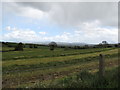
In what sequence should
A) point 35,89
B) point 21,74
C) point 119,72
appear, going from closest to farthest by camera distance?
point 35,89
point 119,72
point 21,74

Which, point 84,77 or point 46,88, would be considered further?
point 84,77

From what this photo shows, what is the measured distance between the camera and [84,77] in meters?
6.65

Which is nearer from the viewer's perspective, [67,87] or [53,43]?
[67,87]

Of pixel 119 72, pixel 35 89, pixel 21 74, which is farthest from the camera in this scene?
pixel 21 74

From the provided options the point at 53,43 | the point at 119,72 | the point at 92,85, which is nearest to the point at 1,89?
the point at 92,85

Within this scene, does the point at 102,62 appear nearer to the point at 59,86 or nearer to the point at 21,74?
the point at 59,86

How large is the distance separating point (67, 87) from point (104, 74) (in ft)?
5.97

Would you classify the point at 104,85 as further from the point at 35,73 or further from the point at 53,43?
the point at 53,43

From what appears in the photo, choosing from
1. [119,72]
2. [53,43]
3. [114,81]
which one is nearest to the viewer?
[114,81]

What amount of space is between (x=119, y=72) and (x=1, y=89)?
13.9 ft

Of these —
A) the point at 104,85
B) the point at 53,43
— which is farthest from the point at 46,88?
the point at 53,43

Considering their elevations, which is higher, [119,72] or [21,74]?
[119,72]

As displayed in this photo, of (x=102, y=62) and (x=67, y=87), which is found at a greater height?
(x=102, y=62)

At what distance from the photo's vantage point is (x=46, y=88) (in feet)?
18.0
